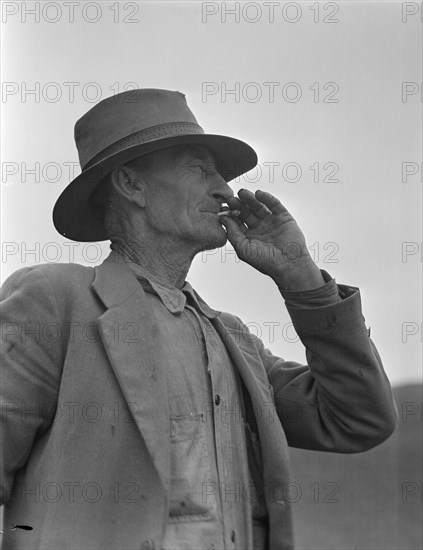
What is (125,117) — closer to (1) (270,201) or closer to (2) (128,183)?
(2) (128,183)

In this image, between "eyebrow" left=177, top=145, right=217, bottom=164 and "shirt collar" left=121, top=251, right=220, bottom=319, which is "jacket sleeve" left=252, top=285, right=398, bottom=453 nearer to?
"shirt collar" left=121, top=251, right=220, bottom=319

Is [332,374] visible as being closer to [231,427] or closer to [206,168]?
[231,427]

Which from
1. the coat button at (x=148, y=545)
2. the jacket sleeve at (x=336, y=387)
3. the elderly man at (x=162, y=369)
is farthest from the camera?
the jacket sleeve at (x=336, y=387)

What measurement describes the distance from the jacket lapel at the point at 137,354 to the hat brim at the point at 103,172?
0.29 meters

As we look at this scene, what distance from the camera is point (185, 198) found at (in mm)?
3119

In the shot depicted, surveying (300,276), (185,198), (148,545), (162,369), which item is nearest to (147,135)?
(185,198)

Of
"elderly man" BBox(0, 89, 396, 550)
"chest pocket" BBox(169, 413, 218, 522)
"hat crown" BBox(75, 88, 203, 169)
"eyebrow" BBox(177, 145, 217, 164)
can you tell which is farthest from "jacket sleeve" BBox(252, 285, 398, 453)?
"hat crown" BBox(75, 88, 203, 169)

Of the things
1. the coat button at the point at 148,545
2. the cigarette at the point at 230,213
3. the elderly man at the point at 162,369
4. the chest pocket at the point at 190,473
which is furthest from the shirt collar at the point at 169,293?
the coat button at the point at 148,545

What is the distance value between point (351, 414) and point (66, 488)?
0.89 metres

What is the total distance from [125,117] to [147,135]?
10 cm

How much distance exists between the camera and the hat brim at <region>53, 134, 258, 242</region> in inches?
123

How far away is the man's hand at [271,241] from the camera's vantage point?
306cm

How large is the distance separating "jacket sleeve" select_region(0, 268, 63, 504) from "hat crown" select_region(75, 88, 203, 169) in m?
0.48

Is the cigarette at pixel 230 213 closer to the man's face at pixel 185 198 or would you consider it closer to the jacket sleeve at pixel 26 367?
the man's face at pixel 185 198
